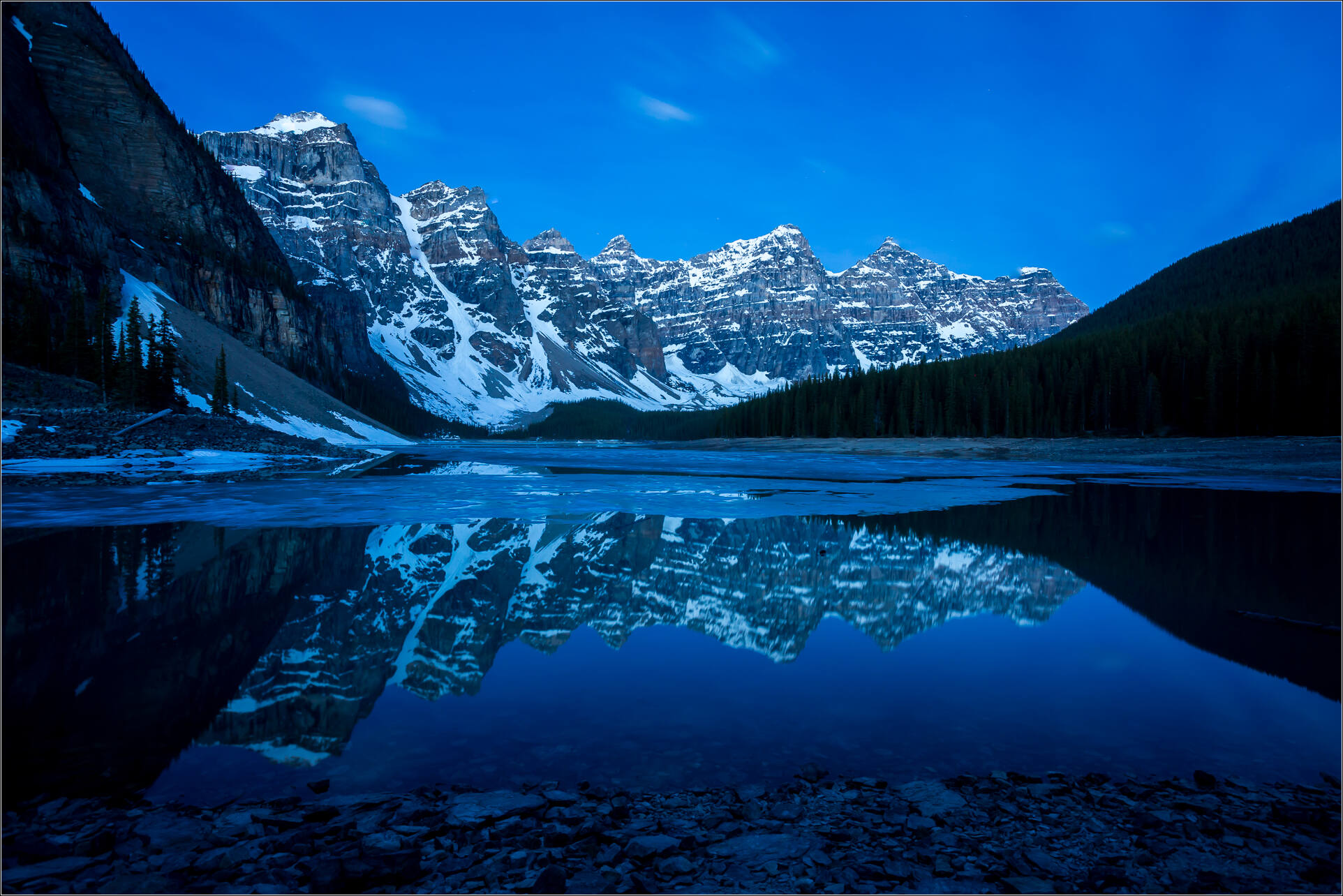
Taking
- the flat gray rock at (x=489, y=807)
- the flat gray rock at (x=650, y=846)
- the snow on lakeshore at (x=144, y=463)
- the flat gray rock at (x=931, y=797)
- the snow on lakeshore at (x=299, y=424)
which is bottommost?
the flat gray rock at (x=931, y=797)

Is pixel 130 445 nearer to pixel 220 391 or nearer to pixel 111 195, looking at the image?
pixel 220 391

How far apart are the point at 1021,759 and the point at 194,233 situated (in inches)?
4596

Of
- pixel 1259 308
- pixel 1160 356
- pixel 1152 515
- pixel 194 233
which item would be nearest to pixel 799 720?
pixel 1152 515

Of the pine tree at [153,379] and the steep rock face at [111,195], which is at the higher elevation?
the steep rock face at [111,195]

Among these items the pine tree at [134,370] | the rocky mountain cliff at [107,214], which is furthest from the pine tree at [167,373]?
the rocky mountain cliff at [107,214]

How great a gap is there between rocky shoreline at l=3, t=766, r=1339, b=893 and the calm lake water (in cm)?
34

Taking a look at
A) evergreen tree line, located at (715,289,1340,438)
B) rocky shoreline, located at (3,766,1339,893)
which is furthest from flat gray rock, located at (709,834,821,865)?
evergreen tree line, located at (715,289,1340,438)

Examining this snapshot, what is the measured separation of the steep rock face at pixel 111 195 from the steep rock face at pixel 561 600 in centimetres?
6335

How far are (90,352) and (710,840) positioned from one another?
63.9 metres

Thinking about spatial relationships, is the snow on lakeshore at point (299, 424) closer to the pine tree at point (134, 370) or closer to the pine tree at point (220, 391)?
the pine tree at point (220, 391)

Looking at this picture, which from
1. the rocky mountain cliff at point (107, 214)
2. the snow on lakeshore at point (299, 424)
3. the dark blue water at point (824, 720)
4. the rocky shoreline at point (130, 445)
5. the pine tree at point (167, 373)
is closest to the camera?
the dark blue water at point (824, 720)

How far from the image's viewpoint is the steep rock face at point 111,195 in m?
59.8

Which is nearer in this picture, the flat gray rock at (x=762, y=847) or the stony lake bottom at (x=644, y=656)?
the flat gray rock at (x=762, y=847)

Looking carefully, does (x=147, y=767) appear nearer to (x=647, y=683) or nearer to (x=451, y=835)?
(x=451, y=835)
